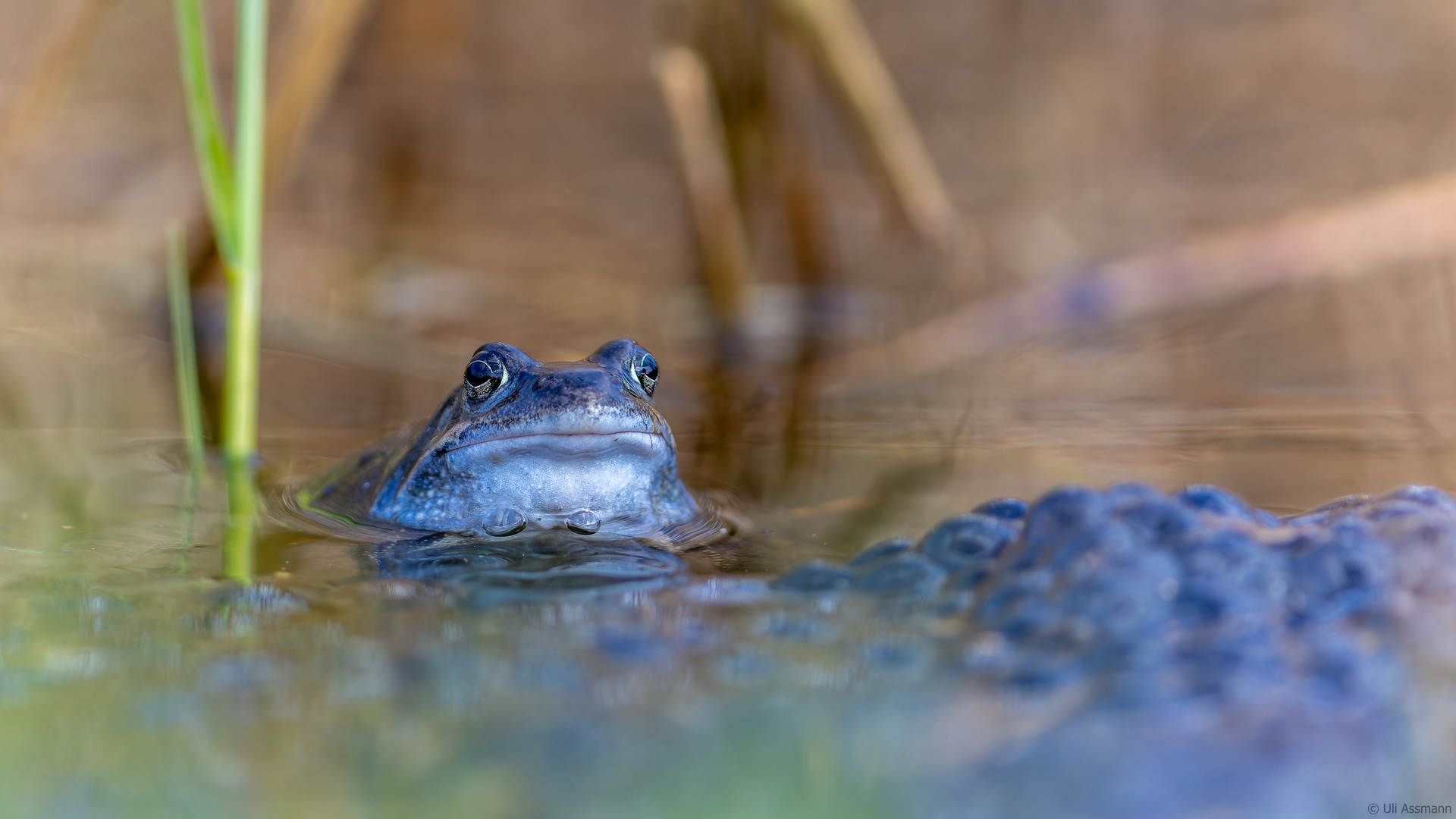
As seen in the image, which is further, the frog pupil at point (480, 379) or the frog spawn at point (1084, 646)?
the frog pupil at point (480, 379)

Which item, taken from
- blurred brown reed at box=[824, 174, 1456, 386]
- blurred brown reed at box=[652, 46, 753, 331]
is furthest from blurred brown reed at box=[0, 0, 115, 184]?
blurred brown reed at box=[824, 174, 1456, 386]

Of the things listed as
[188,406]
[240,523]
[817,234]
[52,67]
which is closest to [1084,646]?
[240,523]

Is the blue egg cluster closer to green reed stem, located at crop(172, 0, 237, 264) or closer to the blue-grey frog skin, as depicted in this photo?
the blue-grey frog skin

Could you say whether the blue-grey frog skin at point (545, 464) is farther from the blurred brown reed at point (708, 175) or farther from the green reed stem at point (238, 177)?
the blurred brown reed at point (708, 175)

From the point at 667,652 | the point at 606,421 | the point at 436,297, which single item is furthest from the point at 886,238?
the point at 667,652

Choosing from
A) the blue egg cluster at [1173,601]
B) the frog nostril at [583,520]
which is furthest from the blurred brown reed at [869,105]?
the blue egg cluster at [1173,601]
